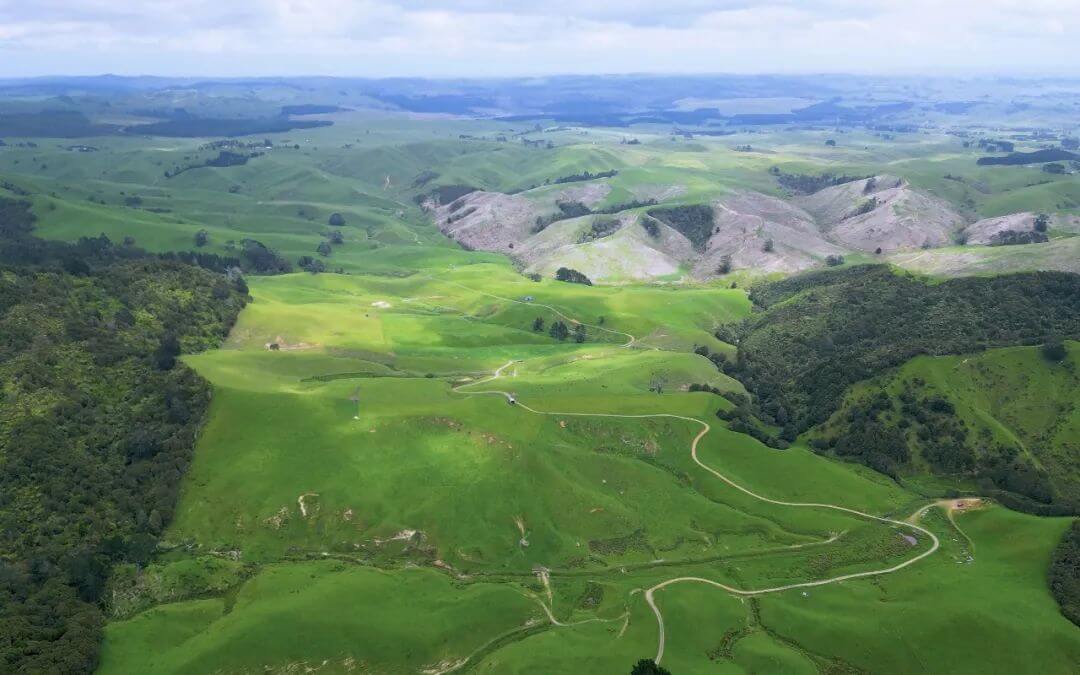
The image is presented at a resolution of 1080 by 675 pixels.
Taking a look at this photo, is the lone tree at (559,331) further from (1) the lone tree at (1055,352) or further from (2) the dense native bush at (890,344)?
(1) the lone tree at (1055,352)

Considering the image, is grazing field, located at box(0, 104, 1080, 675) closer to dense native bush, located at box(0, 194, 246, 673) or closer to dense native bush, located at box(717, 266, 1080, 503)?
dense native bush, located at box(0, 194, 246, 673)

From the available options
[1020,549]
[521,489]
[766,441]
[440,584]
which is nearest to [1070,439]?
[1020,549]

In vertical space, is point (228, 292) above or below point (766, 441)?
above

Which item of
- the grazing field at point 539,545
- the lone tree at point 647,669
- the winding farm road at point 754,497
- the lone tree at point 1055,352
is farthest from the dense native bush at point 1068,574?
the lone tree at point 647,669

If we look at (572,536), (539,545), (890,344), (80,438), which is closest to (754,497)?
(572,536)

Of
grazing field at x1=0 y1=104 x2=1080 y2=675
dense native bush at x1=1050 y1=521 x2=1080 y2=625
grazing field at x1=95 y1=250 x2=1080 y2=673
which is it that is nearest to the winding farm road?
grazing field at x1=0 y1=104 x2=1080 y2=675

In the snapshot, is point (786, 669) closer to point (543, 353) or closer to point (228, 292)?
point (543, 353)

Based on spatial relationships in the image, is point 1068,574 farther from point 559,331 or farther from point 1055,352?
point 559,331
